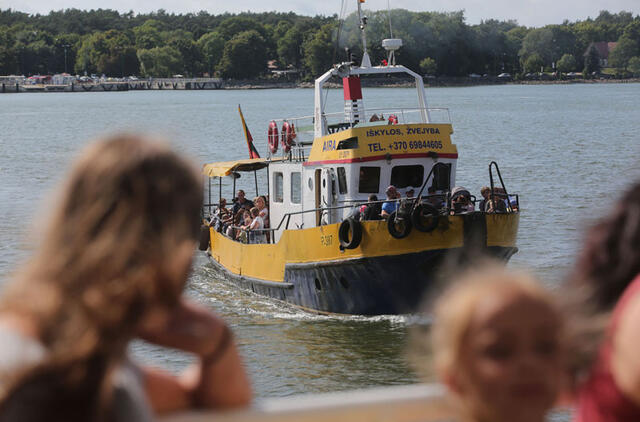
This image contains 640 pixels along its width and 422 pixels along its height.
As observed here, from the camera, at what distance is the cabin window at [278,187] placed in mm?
17766

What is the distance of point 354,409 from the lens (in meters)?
2.12

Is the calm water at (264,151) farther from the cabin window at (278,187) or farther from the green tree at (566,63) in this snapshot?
the green tree at (566,63)

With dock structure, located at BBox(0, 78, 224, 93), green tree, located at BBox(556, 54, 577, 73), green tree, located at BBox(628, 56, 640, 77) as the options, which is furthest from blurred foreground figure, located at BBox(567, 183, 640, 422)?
green tree, located at BBox(628, 56, 640, 77)

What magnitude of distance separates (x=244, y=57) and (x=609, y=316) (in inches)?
7275

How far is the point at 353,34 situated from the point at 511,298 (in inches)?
727

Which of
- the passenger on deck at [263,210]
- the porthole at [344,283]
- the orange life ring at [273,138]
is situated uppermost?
the orange life ring at [273,138]

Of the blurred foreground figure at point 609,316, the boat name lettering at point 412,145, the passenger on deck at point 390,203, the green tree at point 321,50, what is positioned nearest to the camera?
the blurred foreground figure at point 609,316

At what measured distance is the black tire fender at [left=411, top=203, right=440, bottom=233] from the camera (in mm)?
14031

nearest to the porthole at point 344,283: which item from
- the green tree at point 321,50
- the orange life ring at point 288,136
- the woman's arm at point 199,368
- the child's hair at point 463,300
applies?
the orange life ring at point 288,136

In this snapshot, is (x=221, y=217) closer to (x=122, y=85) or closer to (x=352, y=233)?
(x=352, y=233)

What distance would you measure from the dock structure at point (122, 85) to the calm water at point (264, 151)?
82.5 meters

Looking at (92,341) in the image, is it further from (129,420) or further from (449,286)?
(449,286)

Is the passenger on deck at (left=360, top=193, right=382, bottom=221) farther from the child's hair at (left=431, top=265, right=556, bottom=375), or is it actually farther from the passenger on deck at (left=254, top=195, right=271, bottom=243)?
the child's hair at (left=431, top=265, right=556, bottom=375)

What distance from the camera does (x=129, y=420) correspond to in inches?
71.1
